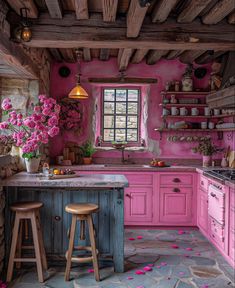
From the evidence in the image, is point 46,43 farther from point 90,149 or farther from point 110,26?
point 90,149

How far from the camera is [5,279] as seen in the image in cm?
361

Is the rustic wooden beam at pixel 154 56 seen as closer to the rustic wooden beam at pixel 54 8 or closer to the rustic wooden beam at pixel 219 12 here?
the rustic wooden beam at pixel 219 12

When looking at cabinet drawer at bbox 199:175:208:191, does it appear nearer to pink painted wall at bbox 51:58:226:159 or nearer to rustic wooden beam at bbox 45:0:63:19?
pink painted wall at bbox 51:58:226:159

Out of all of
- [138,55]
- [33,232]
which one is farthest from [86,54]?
[33,232]

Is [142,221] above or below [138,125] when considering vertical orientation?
below

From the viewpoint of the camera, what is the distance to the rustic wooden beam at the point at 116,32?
3812 mm

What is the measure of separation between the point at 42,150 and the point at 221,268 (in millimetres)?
2861

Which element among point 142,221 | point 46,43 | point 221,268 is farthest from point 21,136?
point 221,268

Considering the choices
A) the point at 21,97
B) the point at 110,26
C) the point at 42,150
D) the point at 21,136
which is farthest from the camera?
the point at 42,150

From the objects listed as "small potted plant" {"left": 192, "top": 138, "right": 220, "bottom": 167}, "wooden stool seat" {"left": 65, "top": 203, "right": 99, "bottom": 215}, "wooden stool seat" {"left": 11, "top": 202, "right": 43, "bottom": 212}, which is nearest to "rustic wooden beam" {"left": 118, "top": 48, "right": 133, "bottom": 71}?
"small potted plant" {"left": 192, "top": 138, "right": 220, "bottom": 167}

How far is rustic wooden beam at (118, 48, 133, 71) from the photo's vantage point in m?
5.07

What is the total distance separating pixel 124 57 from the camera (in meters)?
5.30

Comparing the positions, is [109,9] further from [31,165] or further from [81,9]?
[31,165]

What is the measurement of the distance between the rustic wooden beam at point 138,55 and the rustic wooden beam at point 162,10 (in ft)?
4.91
